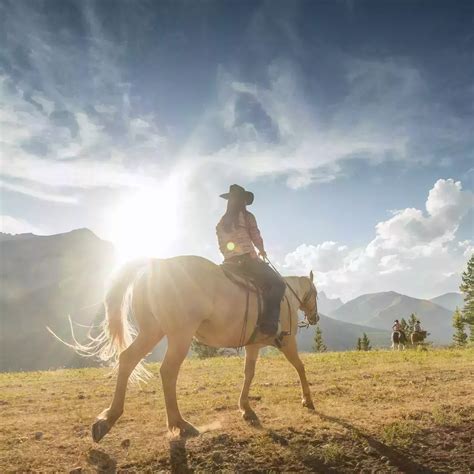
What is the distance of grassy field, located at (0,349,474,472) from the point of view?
5.39 meters

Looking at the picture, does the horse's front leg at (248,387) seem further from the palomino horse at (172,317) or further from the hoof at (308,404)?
the hoof at (308,404)

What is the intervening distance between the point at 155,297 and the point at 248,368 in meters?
2.88

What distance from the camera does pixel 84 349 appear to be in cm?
800

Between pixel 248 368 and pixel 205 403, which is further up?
pixel 248 368

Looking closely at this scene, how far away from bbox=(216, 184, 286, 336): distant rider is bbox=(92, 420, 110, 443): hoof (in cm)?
320

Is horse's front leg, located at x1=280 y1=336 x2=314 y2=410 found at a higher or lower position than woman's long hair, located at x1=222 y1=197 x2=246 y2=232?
lower

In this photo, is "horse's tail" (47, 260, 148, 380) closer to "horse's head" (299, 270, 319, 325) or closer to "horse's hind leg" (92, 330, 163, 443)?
"horse's hind leg" (92, 330, 163, 443)

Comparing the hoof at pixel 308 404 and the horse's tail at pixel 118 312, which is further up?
the horse's tail at pixel 118 312

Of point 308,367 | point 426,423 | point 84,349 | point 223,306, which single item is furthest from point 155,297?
point 308,367

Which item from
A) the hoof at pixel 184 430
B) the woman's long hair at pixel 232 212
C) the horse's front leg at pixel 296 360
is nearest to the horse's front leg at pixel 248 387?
the horse's front leg at pixel 296 360

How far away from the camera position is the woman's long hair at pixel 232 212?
853 cm

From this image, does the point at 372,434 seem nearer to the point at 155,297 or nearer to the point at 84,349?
the point at 155,297

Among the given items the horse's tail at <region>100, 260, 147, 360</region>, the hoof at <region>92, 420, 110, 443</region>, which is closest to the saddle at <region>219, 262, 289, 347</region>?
the horse's tail at <region>100, 260, 147, 360</region>

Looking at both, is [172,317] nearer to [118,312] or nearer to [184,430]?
[118,312]
